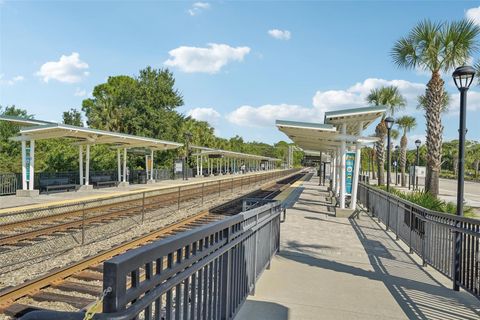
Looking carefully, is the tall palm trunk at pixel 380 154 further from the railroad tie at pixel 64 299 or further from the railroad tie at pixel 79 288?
the railroad tie at pixel 64 299

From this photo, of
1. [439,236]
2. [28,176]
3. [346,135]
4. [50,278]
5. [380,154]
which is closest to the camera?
[50,278]

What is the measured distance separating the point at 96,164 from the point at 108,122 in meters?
19.0

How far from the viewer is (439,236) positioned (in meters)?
6.88

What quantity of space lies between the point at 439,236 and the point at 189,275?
18.6 ft

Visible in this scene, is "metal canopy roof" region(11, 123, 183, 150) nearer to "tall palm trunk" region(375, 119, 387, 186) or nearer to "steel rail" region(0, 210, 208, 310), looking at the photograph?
"steel rail" region(0, 210, 208, 310)

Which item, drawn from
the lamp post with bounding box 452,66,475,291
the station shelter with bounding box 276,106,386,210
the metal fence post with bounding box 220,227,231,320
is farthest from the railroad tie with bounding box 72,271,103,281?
the station shelter with bounding box 276,106,386,210

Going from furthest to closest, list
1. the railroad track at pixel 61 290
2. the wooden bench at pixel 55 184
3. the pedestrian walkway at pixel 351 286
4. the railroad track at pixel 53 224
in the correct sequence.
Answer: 1. the wooden bench at pixel 55 184
2. the railroad track at pixel 53 224
3. the railroad track at pixel 61 290
4. the pedestrian walkway at pixel 351 286

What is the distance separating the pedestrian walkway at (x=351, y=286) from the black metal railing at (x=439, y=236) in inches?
Result: 10.0

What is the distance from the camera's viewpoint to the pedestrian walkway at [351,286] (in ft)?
16.3

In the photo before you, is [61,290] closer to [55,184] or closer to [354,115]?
[354,115]

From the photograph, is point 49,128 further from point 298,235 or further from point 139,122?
point 139,122

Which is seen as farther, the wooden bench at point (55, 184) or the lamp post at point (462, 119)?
the wooden bench at point (55, 184)

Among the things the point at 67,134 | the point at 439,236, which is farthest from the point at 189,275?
the point at 67,134

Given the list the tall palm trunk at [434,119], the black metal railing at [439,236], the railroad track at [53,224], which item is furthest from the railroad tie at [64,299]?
the tall palm trunk at [434,119]
